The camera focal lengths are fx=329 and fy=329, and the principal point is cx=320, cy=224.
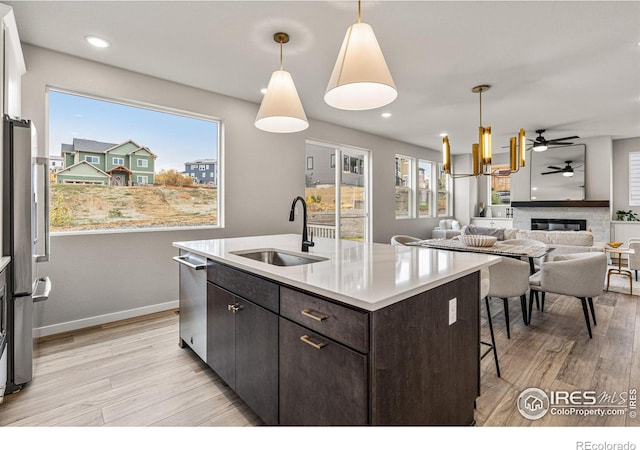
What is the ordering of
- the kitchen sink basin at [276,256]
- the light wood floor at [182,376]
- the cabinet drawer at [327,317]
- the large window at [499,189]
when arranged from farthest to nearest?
the large window at [499,189] < the kitchen sink basin at [276,256] < the light wood floor at [182,376] < the cabinet drawer at [327,317]

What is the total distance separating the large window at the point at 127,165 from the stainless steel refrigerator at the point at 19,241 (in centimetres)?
109

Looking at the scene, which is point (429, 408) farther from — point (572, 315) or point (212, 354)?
point (572, 315)

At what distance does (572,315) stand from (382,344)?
136 inches

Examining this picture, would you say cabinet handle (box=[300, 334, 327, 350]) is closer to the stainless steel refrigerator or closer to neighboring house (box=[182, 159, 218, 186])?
the stainless steel refrigerator

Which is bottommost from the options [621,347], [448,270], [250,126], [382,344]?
[621,347]

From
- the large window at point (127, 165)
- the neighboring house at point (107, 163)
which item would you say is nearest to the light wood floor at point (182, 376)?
the large window at point (127, 165)

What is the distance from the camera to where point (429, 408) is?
1.44 metres

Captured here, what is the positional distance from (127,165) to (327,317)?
10.4ft

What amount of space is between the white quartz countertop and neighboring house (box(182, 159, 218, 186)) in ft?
5.61

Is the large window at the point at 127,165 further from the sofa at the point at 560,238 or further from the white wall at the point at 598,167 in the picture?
the white wall at the point at 598,167

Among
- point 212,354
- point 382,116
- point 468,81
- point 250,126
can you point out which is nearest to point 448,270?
point 212,354

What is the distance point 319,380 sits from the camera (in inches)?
52.7

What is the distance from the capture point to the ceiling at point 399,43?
2.33 m

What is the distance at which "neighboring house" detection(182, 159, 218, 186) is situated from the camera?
3.94m
